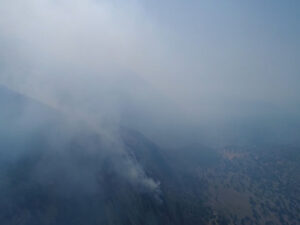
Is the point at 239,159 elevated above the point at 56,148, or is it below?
above

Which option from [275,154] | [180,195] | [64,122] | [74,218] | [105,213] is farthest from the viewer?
[275,154]

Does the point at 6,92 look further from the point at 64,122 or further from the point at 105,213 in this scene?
the point at 105,213

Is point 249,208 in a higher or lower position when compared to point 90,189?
higher

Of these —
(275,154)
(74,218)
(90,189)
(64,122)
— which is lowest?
(74,218)

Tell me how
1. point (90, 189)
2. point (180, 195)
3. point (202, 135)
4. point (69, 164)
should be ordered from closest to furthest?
1. point (90, 189)
2. point (69, 164)
3. point (180, 195)
4. point (202, 135)

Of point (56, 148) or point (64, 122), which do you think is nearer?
point (56, 148)

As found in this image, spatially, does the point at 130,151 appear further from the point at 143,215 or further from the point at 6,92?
the point at 6,92

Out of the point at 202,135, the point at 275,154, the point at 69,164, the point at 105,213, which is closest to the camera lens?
the point at 105,213

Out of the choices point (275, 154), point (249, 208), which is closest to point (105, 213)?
point (249, 208)

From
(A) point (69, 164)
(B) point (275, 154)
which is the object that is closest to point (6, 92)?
(A) point (69, 164)
